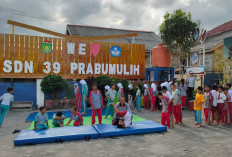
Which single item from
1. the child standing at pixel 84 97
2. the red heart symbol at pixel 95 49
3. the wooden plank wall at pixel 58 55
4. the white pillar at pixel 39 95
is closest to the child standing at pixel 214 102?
the child standing at pixel 84 97

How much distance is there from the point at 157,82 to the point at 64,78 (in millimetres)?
7043

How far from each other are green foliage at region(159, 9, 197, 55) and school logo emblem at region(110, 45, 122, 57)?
3.65m

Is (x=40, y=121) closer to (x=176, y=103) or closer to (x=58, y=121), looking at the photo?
(x=58, y=121)

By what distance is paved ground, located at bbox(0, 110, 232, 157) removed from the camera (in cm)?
510

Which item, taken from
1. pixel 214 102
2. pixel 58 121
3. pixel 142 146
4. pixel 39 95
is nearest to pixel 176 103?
pixel 214 102

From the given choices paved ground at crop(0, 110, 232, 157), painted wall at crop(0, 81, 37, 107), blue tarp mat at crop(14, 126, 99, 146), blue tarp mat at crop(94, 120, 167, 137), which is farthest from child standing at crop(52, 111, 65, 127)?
painted wall at crop(0, 81, 37, 107)

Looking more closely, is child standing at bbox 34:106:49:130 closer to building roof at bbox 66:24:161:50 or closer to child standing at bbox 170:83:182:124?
child standing at bbox 170:83:182:124

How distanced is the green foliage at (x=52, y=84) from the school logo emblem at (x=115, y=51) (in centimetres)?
475

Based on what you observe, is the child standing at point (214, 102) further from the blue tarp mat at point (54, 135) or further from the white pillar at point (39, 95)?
the white pillar at point (39, 95)

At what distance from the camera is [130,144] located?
19.1 ft

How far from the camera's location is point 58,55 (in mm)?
14438

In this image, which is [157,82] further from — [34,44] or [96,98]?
[34,44]

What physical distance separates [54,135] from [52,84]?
294 inches

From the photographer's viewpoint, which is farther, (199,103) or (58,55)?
(58,55)
